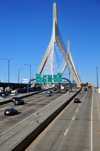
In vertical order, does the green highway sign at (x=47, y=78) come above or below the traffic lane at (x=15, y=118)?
above

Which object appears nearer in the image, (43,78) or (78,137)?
(78,137)

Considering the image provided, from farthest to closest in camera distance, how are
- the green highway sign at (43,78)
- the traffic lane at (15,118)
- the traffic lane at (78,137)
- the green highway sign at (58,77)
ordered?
the green highway sign at (58,77) → the green highway sign at (43,78) → the traffic lane at (15,118) → the traffic lane at (78,137)

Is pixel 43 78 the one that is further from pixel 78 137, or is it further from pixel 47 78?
pixel 78 137

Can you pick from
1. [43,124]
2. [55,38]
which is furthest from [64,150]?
[55,38]

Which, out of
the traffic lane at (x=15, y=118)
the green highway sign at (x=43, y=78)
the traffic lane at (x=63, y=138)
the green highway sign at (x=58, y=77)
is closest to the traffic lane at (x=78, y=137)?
the traffic lane at (x=63, y=138)

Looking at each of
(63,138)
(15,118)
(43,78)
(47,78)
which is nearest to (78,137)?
(63,138)

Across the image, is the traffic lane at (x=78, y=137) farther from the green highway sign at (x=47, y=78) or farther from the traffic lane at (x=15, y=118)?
the green highway sign at (x=47, y=78)

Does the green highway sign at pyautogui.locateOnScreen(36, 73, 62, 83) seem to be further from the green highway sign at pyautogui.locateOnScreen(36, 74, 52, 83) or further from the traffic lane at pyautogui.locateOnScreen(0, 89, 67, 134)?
the traffic lane at pyautogui.locateOnScreen(0, 89, 67, 134)

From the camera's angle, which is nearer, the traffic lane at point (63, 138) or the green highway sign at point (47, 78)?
the traffic lane at point (63, 138)

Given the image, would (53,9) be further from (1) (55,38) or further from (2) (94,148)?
(2) (94,148)

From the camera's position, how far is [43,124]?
22031 millimetres

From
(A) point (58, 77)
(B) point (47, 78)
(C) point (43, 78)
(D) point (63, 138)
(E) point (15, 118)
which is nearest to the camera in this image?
(D) point (63, 138)

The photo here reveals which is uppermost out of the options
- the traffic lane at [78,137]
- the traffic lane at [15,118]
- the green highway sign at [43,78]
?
the green highway sign at [43,78]

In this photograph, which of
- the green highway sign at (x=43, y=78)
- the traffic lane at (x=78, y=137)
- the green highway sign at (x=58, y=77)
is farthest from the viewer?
the green highway sign at (x=58, y=77)
